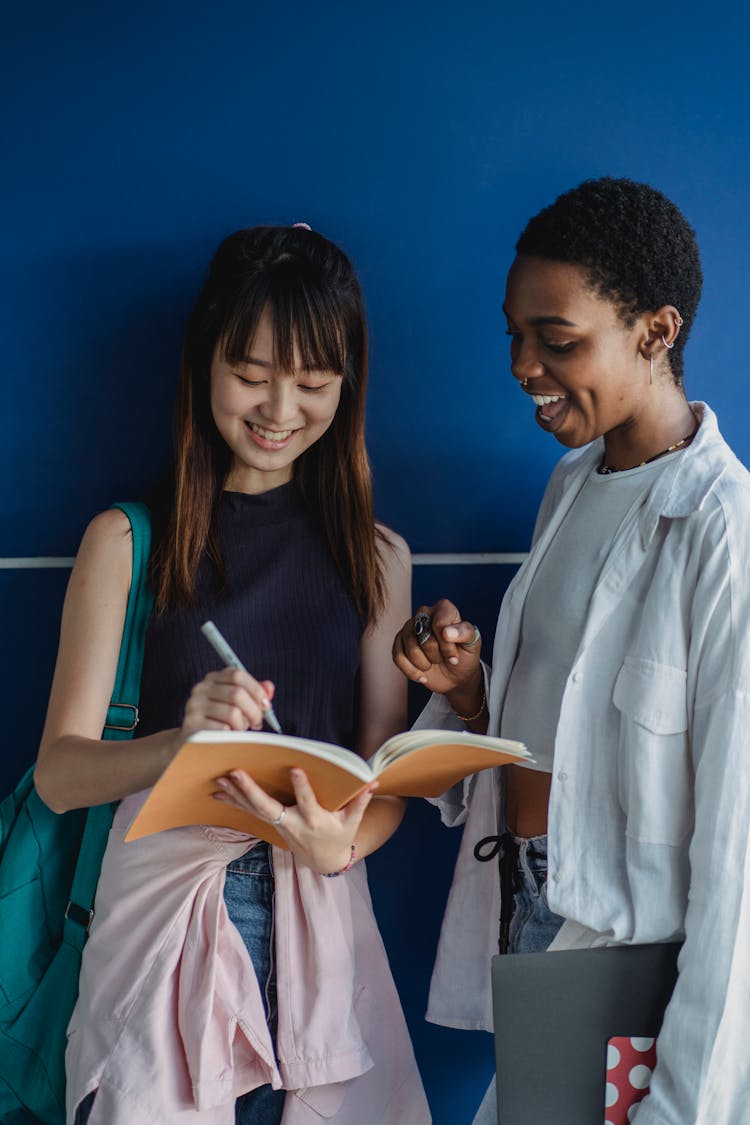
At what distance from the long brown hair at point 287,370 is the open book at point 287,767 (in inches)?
12.7

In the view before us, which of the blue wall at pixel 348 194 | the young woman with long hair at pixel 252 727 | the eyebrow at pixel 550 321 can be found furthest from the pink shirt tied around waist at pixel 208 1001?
the eyebrow at pixel 550 321

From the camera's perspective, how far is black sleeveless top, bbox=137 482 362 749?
1533 millimetres

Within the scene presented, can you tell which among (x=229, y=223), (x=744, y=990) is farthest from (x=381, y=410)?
(x=744, y=990)

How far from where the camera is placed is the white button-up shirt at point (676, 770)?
1207mm

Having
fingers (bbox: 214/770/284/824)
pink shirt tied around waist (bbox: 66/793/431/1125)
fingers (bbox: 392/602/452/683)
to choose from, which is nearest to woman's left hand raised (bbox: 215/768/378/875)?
fingers (bbox: 214/770/284/824)

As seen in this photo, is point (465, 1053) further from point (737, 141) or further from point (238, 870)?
point (737, 141)

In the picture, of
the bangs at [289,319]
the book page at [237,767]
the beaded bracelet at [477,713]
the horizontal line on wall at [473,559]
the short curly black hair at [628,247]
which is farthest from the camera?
the horizontal line on wall at [473,559]

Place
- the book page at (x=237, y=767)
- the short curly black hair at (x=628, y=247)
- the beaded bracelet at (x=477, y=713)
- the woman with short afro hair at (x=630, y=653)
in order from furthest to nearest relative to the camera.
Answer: the beaded bracelet at (x=477, y=713) → the short curly black hair at (x=628, y=247) → the woman with short afro hair at (x=630, y=653) → the book page at (x=237, y=767)

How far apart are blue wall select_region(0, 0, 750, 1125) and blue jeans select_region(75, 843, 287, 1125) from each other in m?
0.49

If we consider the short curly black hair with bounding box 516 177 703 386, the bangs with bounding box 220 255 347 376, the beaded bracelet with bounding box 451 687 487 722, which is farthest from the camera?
the beaded bracelet with bounding box 451 687 487 722

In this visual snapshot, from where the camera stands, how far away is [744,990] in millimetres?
1221

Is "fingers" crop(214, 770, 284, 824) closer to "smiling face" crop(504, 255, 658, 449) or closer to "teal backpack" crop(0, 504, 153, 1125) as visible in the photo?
"teal backpack" crop(0, 504, 153, 1125)

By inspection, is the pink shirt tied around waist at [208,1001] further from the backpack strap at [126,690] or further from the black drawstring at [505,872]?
the black drawstring at [505,872]

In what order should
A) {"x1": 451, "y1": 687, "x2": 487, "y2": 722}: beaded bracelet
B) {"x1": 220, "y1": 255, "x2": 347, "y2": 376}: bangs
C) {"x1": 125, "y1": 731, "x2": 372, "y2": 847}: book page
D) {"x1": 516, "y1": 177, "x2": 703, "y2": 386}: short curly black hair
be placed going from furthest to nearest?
{"x1": 451, "y1": 687, "x2": 487, "y2": 722}: beaded bracelet → {"x1": 220, "y1": 255, "x2": 347, "y2": 376}: bangs → {"x1": 516, "y1": 177, "x2": 703, "y2": 386}: short curly black hair → {"x1": 125, "y1": 731, "x2": 372, "y2": 847}: book page
